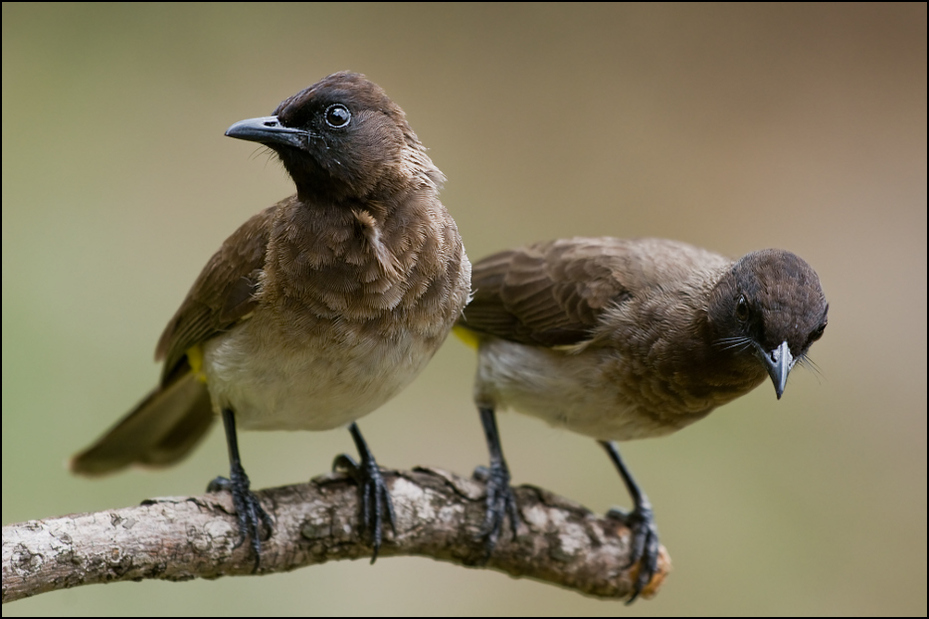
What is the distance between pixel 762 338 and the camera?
12.2 feet

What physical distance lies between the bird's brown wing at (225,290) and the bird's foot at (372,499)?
0.84 meters

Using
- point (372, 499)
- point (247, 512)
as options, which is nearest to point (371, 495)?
point (372, 499)

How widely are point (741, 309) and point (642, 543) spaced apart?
1589mm

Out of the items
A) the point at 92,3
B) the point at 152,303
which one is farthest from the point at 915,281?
the point at 92,3

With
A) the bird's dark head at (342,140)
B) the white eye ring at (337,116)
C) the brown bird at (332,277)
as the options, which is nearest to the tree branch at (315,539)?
the brown bird at (332,277)

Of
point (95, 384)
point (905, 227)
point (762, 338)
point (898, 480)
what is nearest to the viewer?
point (762, 338)

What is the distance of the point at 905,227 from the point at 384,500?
21.4ft

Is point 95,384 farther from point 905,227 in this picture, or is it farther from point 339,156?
point 905,227

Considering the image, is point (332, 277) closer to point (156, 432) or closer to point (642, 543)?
point (156, 432)

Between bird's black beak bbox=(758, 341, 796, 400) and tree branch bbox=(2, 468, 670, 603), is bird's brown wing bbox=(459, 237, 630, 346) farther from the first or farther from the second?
bird's black beak bbox=(758, 341, 796, 400)

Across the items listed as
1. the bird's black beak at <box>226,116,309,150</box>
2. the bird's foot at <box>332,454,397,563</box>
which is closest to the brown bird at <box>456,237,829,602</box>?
the bird's foot at <box>332,454,397,563</box>

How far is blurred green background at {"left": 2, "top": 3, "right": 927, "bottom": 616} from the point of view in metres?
6.86

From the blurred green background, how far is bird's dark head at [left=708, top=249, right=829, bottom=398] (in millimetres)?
3563

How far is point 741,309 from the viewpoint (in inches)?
154
